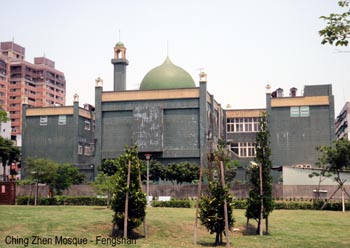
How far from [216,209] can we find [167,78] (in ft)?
157

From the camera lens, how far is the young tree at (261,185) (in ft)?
83.6

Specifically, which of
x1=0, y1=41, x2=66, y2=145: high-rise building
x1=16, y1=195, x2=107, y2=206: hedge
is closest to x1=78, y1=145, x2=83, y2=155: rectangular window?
x1=16, y1=195, x2=107, y2=206: hedge

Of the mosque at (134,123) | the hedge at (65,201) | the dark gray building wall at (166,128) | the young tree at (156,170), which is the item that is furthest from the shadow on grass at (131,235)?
the dark gray building wall at (166,128)

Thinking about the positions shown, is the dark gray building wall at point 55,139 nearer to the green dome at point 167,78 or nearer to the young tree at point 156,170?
the green dome at point 167,78

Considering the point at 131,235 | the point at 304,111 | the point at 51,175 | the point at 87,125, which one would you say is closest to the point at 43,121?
the point at 87,125

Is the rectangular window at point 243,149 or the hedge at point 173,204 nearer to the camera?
the hedge at point 173,204

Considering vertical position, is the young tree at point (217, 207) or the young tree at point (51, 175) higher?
the young tree at point (51, 175)

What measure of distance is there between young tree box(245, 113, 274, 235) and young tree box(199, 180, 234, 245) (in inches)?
164

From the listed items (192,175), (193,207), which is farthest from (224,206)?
(192,175)

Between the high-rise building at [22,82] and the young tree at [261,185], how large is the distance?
8618cm

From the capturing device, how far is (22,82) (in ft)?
374

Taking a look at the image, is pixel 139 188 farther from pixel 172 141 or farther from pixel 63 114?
pixel 63 114

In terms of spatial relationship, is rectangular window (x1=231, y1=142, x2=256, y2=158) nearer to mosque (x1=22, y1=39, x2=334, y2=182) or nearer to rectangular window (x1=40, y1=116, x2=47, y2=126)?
mosque (x1=22, y1=39, x2=334, y2=182)

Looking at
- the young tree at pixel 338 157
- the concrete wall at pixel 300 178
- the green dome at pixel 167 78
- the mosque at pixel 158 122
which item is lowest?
the concrete wall at pixel 300 178
